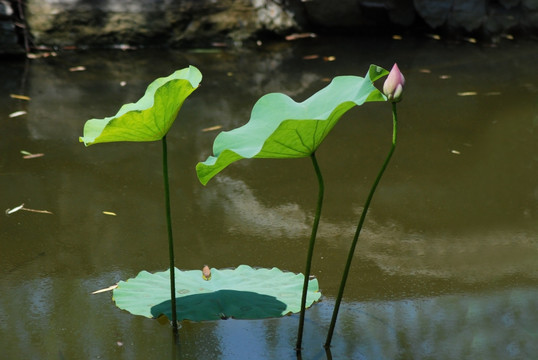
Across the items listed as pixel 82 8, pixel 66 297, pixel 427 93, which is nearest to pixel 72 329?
pixel 66 297

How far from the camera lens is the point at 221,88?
5.35 meters

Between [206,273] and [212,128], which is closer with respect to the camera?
[206,273]

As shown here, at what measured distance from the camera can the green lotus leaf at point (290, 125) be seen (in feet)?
6.33

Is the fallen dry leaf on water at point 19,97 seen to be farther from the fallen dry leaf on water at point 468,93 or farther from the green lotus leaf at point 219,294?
the fallen dry leaf on water at point 468,93

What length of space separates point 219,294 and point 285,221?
893 millimetres

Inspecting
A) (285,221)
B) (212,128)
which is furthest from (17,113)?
(285,221)

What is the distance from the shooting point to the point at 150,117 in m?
2.12

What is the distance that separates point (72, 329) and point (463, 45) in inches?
209

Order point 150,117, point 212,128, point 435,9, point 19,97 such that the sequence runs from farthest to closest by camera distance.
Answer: point 435,9 < point 19,97 < point 212,128 < point 150,117

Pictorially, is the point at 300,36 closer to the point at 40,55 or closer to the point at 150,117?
the point at 40,55

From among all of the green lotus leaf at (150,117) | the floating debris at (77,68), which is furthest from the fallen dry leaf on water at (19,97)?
the green lotus leaf at (150,117)

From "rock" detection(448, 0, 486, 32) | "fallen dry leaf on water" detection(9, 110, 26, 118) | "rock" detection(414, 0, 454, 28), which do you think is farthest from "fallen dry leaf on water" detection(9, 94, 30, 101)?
"rock" detection(448, 0, 486, 32)

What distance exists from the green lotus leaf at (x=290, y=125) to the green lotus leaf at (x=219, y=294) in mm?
576

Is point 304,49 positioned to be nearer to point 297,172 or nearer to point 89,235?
point 297,172
